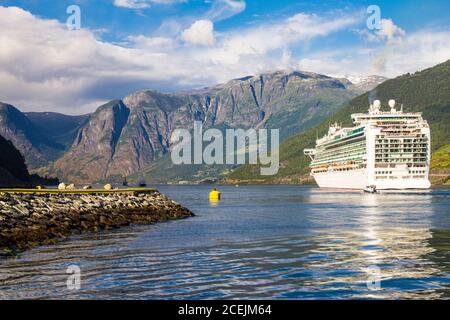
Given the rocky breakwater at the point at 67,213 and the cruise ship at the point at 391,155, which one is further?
the cruise ship at the point at 391,155

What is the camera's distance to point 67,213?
57.5m

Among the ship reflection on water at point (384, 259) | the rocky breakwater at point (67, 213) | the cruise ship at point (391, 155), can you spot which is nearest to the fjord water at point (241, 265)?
the ship reflection on water at point (384, 259)

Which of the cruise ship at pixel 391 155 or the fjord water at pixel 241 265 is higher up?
the cruise ship at pixel 391 155

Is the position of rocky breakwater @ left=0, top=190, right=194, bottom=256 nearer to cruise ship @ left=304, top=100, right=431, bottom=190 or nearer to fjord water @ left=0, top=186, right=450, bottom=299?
fjord water @ left=0, top=186, right=450, bottom=299

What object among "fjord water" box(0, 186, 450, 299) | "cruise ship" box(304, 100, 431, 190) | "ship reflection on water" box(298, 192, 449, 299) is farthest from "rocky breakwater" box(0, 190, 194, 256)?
"cruise ship" box(304, 100, 431, 190)

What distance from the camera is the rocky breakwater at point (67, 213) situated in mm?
44500

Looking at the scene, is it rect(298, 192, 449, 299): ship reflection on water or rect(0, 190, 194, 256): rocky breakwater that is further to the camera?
rect(0, 190, 194, 256): rocky breakwater

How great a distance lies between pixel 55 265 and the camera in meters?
31.4

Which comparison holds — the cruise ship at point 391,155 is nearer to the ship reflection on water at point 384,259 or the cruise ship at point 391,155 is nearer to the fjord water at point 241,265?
the ship reflection on water at point 384,259

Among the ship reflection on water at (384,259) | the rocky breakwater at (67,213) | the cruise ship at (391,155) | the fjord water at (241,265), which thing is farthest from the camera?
the cruise ship at (391,155)

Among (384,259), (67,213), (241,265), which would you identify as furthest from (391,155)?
(241,265)

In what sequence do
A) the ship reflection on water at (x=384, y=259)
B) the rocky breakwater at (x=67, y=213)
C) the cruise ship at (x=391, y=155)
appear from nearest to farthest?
the ship reflection on water at (x=384, y=259) → the rocky breakwater at (x=67, y=213) → the cruise ship at (x=391, y=155)

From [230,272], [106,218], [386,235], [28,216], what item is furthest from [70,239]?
[386,235]

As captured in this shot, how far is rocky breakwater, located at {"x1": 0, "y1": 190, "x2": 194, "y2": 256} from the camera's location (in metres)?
44.5
